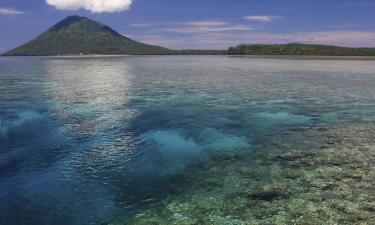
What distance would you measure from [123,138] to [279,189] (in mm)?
12387

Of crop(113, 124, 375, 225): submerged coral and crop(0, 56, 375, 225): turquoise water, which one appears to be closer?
crop(113, 124, 375, 225): submerged coral

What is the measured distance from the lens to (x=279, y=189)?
1691cm

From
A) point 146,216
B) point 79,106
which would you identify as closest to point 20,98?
point 79,106

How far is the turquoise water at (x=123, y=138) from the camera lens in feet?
53.4

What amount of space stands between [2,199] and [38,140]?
10.2 metres

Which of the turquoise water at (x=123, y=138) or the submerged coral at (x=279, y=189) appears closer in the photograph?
the submerged coral at (x=279, y=189)

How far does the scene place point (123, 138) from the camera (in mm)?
26203

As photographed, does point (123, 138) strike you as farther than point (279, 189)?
Yes

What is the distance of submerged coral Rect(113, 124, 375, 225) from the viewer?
47.3 ft

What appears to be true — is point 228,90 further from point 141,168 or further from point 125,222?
point 125,222

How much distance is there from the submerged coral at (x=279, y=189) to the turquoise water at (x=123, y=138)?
2.91 feet

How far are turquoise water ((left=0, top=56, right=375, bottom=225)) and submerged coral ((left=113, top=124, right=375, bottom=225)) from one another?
2.91 feet

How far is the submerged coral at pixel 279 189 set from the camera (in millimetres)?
14422

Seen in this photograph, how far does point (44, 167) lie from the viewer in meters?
20.5
